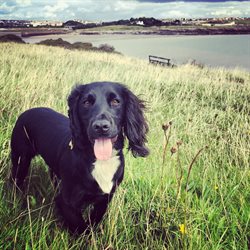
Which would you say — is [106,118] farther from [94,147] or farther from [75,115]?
[75,115]

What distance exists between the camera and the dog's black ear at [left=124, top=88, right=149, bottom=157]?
2545 millimetres

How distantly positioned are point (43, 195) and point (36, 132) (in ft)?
1.73

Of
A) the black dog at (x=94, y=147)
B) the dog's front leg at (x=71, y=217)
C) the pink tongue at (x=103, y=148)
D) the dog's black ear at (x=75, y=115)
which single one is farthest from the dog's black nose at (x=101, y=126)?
the dog's front leg at (x=71, y=217)

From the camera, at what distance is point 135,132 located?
8.39 feet

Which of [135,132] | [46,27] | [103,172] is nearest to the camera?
[103,172]

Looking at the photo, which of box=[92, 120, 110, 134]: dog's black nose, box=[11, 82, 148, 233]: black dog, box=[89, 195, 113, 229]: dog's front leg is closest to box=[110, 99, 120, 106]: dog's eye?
box=[11, 82, 148, 233]: black dog

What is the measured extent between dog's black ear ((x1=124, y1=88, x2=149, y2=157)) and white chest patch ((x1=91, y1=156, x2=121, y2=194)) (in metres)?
0.25

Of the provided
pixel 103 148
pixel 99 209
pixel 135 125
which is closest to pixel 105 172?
pixel 103 148

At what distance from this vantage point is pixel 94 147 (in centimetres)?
225

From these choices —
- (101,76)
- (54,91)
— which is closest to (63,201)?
(54,91)

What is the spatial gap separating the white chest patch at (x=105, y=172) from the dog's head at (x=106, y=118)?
12 centimetres

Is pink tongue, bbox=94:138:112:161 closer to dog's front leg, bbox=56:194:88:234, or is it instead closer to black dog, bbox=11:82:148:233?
black dog, bbox=11:82:148:233

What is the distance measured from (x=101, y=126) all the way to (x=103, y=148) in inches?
8.5

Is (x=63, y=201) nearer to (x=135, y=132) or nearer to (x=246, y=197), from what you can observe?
(x=135, y=132)
